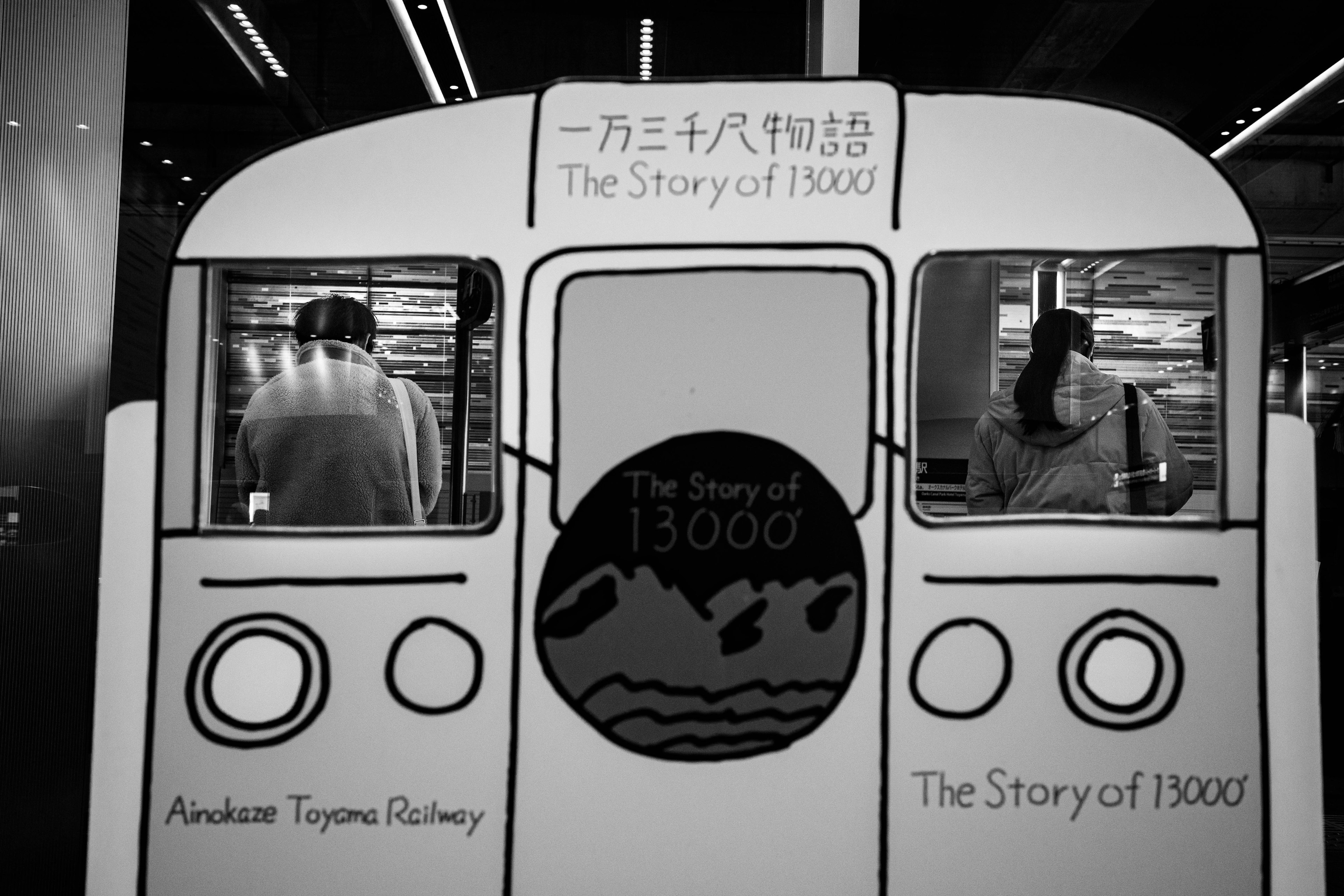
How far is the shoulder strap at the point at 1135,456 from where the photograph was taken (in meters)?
2.88

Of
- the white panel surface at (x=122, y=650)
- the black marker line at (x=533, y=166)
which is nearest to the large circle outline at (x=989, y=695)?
the black marker line at (x=533, y=166)

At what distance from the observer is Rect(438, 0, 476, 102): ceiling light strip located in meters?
4.44

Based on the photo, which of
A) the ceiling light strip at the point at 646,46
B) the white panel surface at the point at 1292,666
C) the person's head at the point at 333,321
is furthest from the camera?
the ceiling light strip at the point at 646,46

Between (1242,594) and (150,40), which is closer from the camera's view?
(1242,594)

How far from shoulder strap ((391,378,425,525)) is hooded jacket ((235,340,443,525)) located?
13mm

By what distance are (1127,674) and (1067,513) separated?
35cm

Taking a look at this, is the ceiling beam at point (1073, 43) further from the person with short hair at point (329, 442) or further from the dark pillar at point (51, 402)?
the dark pillar at point (51, 402)

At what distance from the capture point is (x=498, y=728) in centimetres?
216

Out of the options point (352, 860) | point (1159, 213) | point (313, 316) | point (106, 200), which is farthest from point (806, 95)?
point (106, 200)

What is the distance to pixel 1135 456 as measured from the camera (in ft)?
9.47

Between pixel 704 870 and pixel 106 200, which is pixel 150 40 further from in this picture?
pixel 704 870

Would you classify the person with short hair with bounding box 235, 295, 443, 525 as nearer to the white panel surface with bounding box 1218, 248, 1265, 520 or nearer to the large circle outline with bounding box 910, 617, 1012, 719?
the large circle outline with bounding box 910, 617, 1012, 719

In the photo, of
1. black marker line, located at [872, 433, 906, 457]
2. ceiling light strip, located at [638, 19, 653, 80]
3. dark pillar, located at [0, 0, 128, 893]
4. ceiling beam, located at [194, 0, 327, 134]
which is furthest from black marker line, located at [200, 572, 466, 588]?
ceiling light strip, located at [638, 19, 653, 80]

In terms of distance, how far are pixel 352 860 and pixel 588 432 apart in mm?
1004
